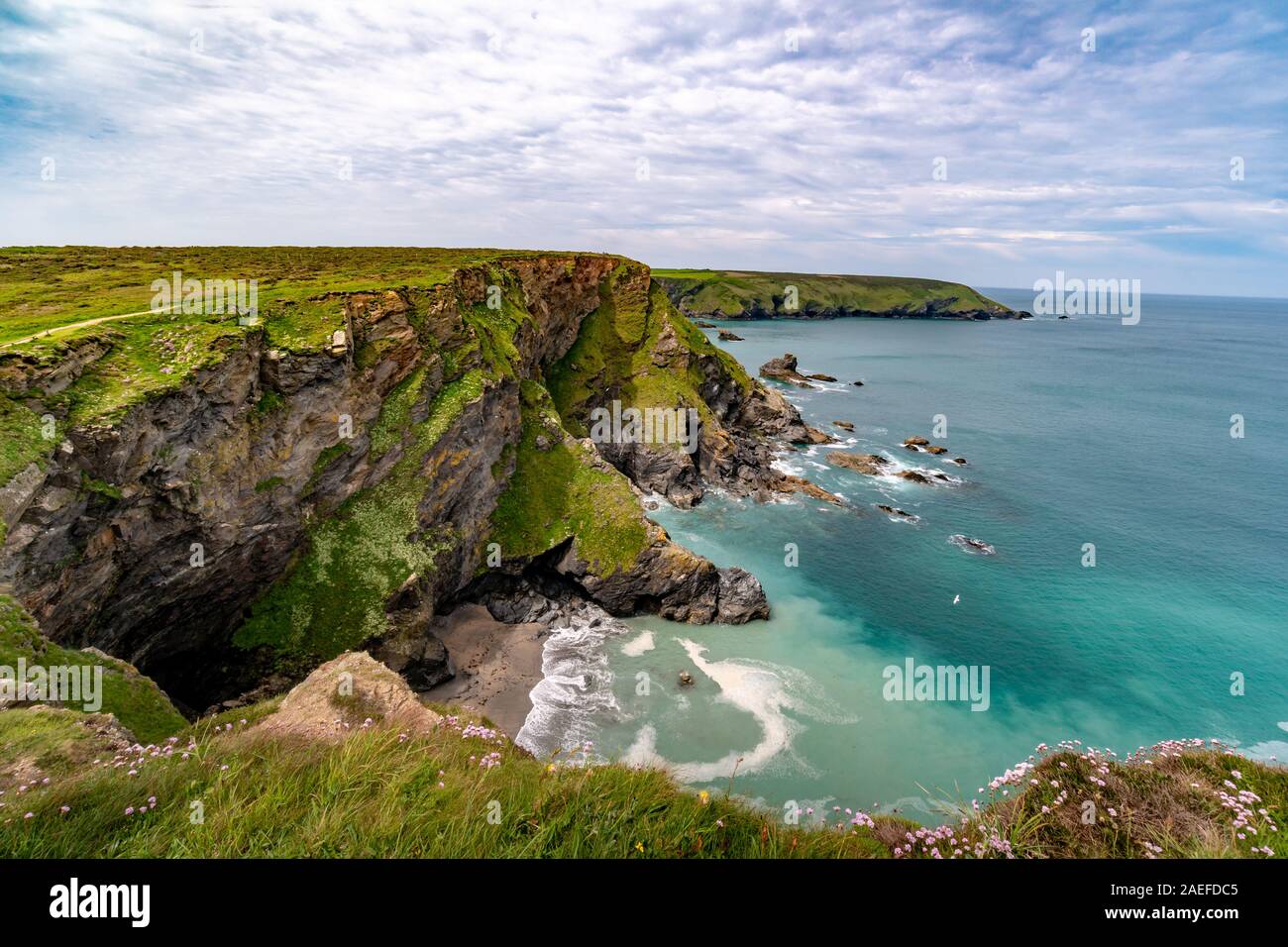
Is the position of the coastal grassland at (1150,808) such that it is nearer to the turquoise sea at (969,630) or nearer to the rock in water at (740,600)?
the turquoise sea at (969,630)

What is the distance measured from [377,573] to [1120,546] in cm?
6125

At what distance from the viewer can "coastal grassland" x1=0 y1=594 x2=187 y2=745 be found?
15.2m

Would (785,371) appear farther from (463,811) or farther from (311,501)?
(463,811)

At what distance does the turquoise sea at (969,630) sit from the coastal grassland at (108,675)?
548 inches

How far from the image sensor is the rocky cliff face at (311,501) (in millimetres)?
21312

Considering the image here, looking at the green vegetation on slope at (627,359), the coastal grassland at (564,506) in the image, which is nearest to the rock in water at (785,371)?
the green vegetation on slope at (627,359)

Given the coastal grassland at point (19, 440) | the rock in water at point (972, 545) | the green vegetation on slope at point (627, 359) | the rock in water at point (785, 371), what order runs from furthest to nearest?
the rock in water at point (785, 371), the green vegetation on slope at point (627, 359), the rock in water at point (972, 545), the coastal grassland at point (19, 440)

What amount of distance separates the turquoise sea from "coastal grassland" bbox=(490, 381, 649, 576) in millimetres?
5929

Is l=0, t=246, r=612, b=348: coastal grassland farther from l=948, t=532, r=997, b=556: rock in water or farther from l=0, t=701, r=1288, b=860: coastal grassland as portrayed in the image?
l=948, t=532, r=997, b=556: rock in water

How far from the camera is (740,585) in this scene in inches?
1572

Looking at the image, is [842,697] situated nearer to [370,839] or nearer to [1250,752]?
[1250,752]

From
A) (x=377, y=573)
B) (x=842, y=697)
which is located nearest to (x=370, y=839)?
(x=377, y=573)

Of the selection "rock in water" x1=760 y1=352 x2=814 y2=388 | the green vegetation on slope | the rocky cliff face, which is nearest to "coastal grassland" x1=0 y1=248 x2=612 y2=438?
the rocky cliff face

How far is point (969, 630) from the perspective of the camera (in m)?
39.1
